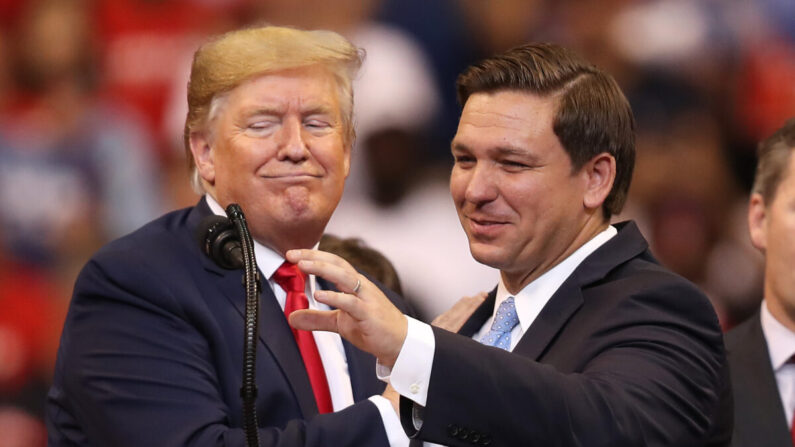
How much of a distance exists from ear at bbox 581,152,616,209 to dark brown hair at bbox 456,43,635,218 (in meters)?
0.02

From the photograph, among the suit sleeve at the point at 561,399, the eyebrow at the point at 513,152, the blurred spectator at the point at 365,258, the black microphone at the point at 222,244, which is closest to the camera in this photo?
the suit sleeve at the point at 561,399

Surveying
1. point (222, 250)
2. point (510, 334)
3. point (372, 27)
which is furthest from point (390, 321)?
point (372, 27)

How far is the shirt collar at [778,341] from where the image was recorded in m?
2.88

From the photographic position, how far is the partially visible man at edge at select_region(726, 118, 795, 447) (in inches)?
108

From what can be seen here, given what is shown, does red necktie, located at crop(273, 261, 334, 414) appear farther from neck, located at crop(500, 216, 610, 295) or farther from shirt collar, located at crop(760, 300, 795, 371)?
shirt collar, located at crop(760, 300, 795, 371)

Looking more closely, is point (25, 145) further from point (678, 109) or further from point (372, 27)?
point (678, 109)

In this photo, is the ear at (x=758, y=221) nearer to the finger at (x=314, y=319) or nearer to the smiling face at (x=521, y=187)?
the smiling face at (x=521, y=187)

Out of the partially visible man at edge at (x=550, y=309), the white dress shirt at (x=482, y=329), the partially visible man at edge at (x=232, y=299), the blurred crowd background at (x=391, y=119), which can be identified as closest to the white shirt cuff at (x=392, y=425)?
the partially visible man at edge at (x=232, y=299)

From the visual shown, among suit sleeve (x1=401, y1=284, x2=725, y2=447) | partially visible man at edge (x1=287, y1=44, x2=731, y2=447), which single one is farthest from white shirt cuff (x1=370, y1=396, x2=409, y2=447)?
suit sleeve (x1=401, y1=284, x2=725, y2=447)

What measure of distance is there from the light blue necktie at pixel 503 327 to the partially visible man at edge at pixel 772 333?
0.68 m

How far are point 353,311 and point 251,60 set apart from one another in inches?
39.3

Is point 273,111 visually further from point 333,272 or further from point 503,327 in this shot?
point 333,272

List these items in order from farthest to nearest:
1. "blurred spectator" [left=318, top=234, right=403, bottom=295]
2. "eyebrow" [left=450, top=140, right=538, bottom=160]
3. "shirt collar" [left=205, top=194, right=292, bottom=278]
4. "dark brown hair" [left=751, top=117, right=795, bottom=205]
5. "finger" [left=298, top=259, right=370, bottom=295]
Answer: "blurred spectator" [left=318, top=234, right=403, bottom=295], "dark brown hair" [left=751, top=117, right=795, bottom=205], "shirt collar" [left=205, top=194, right=292, bottom=278], "eyebrow" [left=450, top=140, right=538, bottom=160], "finger" [left=298, top=259, right=370, bottom=295]

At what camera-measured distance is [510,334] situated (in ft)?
8.01
